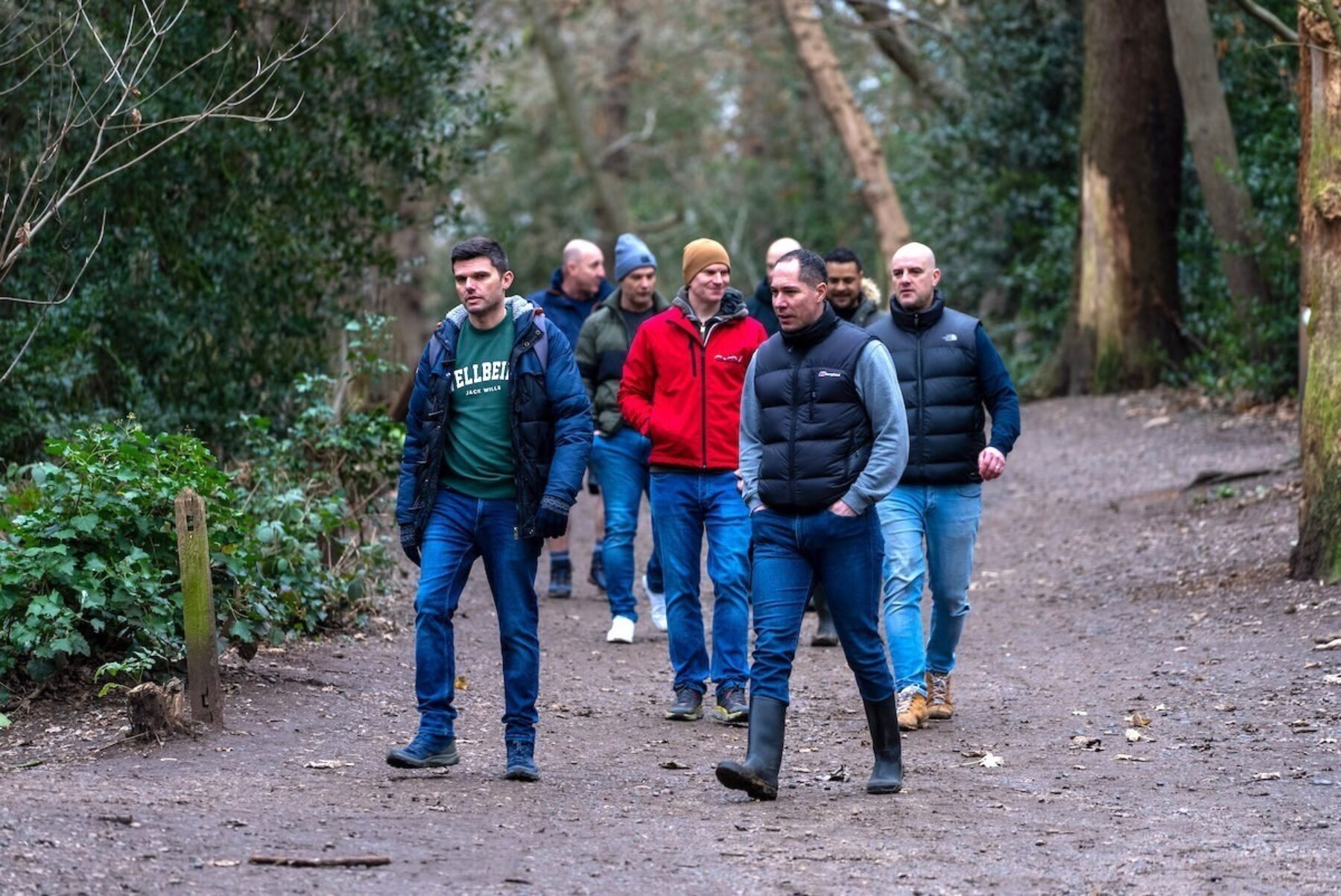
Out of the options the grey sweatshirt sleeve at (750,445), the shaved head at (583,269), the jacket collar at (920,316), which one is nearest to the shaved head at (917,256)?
the jacket collar at (920,316)

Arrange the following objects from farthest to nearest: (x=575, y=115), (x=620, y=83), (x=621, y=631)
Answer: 1. (x=620, y=83)
2. (x=575, y=115)
3. (x=621, y=631)

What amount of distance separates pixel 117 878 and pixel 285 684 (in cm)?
334

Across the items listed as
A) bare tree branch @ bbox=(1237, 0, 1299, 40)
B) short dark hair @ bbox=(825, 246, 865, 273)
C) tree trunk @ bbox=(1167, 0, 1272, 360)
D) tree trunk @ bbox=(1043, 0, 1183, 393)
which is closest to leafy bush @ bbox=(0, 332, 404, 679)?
short dark hair @ bbox=(825, 246, 865, 273)

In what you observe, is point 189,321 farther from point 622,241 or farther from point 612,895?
point 612,895

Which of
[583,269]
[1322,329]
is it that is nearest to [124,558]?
[583,269]

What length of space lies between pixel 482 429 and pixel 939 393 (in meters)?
2.27

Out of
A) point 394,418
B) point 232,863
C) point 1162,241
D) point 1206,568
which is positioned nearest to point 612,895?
point 232,863

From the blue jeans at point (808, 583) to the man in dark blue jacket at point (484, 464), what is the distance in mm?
782

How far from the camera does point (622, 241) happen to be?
34.2 ft

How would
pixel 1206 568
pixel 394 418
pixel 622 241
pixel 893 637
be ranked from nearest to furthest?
pixel 893 637
pixel 622 241
pixel 1206 568
pixel 394 418

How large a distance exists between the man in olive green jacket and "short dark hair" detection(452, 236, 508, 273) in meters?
3.43

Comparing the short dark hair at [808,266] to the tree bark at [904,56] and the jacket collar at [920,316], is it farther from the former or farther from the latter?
the tree bark at [904,56]

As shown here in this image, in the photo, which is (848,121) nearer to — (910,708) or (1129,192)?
(1129,192)

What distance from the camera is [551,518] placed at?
671cm
